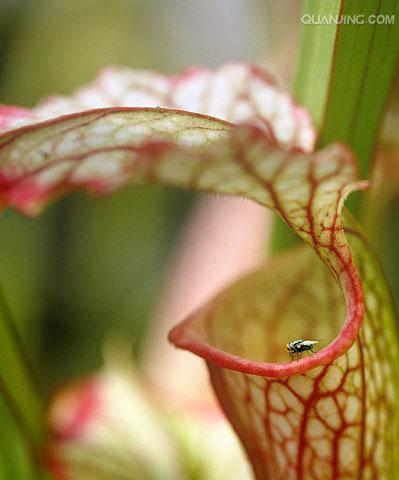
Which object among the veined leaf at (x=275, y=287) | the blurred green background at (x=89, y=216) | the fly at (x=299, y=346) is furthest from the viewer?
the blurred green background at (x=89, y=216)

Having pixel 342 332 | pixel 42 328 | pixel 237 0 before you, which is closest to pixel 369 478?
pixel 342 332

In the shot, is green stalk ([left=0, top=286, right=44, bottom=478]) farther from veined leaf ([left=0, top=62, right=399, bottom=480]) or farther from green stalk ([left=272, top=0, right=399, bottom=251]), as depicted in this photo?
green stalk ([left=272, top=0, right=399, bottom=251])

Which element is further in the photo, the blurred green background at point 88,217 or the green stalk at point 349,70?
the blurred green background at point 88,217

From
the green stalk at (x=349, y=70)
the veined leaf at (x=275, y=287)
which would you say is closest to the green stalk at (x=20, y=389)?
the veined leaf at (x=275, y=287)

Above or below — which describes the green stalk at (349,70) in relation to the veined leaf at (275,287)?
above

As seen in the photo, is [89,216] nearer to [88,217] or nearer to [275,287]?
[88,217]

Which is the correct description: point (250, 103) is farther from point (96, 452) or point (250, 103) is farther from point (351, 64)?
point (96, 452)

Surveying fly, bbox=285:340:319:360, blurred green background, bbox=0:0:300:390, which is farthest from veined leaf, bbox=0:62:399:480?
blurred green background, bbox=0:0:300:390

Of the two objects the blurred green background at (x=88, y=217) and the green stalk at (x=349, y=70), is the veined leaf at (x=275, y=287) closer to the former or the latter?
the green stalk at (x=349, y=70)
